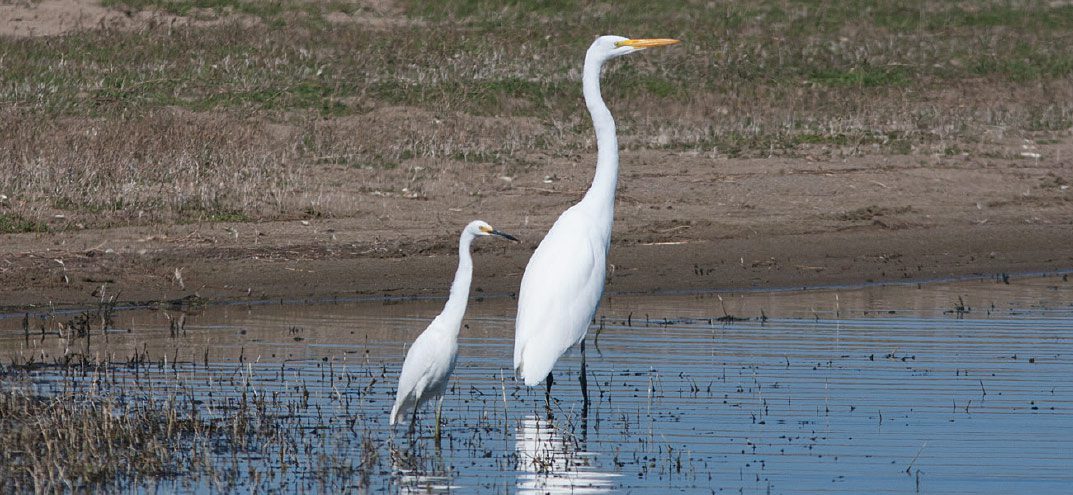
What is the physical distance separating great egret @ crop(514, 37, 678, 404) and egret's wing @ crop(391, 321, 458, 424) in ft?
2.23

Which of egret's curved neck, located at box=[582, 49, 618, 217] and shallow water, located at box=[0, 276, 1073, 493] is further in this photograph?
egret's curved neck, located at box=[582, 49, 618, 217]

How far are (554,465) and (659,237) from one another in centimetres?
662

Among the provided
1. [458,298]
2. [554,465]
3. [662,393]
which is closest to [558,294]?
[662,393]

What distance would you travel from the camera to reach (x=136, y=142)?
1567 centimetres

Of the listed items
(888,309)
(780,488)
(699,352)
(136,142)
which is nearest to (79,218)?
(136,142)

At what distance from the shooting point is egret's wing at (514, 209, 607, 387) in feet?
26.9

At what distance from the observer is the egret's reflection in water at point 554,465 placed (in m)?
6.85

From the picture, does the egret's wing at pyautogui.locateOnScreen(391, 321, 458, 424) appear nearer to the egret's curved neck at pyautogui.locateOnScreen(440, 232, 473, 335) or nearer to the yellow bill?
the egret's curved neck at pyautogui.locateOnScreen(440, 232, 473, 335)

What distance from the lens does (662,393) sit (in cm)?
865

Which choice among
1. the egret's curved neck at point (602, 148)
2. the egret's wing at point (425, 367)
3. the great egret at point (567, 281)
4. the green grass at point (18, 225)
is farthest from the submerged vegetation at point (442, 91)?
the egret's wing at point (425, 367)

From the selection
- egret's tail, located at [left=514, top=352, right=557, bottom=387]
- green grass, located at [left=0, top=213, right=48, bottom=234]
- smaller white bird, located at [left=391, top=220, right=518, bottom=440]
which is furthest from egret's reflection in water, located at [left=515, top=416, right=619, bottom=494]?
green grass, located at [left=0, top=213, right=48, bottom=234]

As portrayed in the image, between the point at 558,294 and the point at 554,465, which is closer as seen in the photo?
the point at 554,465

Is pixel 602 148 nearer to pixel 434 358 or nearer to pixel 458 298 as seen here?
pixel 458 298

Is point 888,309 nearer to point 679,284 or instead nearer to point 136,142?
point 679,284
